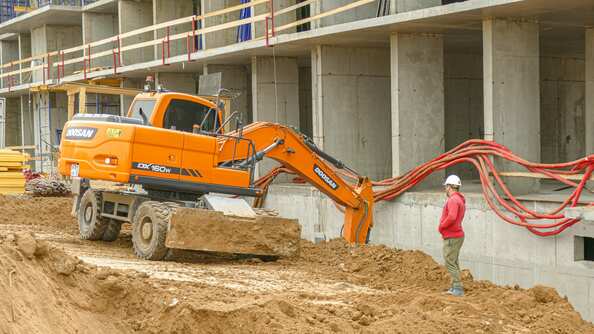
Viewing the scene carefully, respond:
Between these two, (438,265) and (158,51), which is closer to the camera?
(438,265)

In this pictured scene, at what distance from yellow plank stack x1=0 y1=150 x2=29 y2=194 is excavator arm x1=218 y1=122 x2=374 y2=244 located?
1275 centimetres

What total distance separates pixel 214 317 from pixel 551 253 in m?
5.91

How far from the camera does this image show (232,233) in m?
13.6

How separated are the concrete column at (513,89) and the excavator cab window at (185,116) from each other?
15.4ft

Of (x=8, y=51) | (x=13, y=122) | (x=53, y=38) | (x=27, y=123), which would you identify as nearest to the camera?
(x=53, y=38)

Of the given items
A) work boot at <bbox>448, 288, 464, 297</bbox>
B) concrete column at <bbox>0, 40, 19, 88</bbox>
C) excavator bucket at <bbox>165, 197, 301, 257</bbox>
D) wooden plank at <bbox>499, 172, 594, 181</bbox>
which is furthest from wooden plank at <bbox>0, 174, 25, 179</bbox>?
concrete column at <bbox>0, 40, 19, 88</bbox>

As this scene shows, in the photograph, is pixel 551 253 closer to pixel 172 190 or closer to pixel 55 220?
pixel 172 190

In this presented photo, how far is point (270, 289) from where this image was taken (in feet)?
37.6

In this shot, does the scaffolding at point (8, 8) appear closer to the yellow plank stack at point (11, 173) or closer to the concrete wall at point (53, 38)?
the concrete wall at point (53, 38)

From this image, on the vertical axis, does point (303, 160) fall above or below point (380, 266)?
above

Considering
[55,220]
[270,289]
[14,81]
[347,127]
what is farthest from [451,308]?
[14,81]

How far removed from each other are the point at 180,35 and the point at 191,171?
1217cm

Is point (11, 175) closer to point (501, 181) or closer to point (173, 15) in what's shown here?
point (173, 15)

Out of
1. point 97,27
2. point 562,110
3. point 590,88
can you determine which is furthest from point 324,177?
point 97,27
